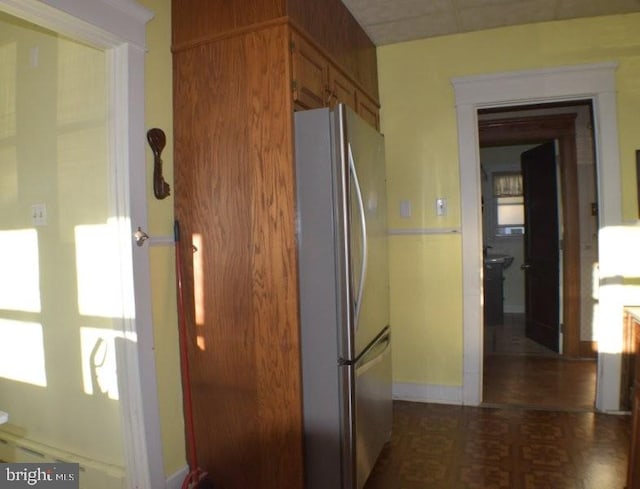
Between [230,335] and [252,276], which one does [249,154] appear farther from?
[230,335]

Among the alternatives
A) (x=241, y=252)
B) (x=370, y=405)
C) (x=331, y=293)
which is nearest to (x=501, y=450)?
(x=370, y=405)

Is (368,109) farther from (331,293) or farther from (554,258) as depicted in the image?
(554,258)

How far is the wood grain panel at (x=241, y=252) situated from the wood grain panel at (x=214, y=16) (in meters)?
0.06

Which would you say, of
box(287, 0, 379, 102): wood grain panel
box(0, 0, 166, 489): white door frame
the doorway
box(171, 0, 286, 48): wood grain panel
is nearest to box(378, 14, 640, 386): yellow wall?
box(287, 0, 379, 102): wood grain panel

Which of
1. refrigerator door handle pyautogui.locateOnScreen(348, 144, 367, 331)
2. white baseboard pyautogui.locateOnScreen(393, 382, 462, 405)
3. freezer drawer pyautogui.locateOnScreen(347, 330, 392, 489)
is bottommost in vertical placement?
white baseboard pyautogui.locateOnScreen(393, 382, 462, 405)

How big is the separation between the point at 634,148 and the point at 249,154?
2.43m

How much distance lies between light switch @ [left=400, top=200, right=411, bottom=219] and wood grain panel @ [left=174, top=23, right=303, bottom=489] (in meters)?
1.51

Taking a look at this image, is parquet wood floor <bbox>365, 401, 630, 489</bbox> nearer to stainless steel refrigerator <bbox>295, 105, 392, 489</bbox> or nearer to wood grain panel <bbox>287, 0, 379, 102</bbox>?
stainless steel refrigerator <bbox>295, 105, 392, 489</bbox>

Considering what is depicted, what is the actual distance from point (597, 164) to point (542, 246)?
72.1 inches

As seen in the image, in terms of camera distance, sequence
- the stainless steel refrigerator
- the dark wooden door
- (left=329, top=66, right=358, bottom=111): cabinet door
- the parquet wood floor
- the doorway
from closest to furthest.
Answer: the stainless steel refrigerator
the parquet wood floor
(left=329, top=66, right=358, bottom=111): cabinet door
the doorway
the dark wooden door

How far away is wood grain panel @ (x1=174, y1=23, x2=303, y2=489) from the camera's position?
184 centimetres

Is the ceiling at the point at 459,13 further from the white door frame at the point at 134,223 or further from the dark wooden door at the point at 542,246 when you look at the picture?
the dark wooden door at the point at 542,246

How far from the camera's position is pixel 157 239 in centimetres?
197

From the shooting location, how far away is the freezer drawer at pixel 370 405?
6.14 feet
